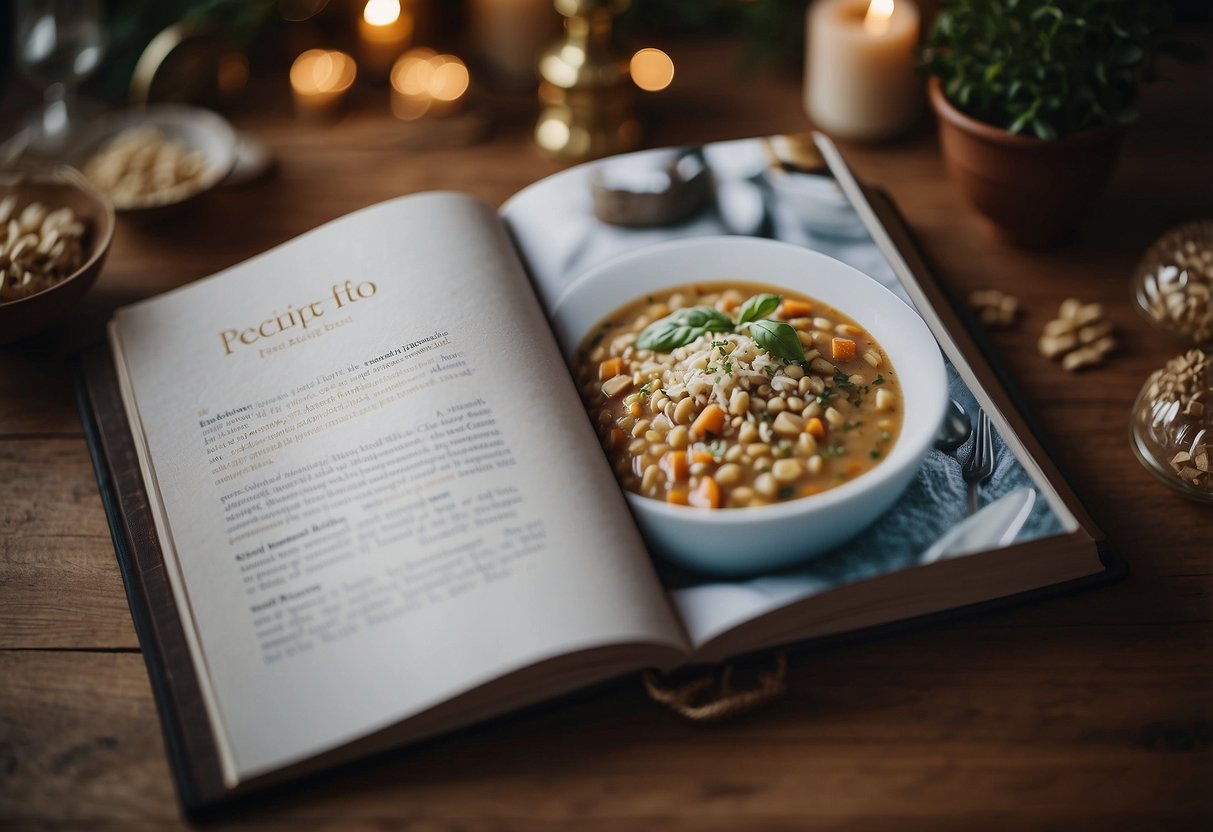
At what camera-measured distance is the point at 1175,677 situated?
1.07 m

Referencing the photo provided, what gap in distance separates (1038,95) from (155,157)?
144 cm

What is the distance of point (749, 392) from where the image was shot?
122 centimetres

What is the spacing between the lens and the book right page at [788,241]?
1.04 meters

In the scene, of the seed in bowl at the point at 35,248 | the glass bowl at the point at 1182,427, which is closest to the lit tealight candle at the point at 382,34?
the seed in bowl at the point at 35,248

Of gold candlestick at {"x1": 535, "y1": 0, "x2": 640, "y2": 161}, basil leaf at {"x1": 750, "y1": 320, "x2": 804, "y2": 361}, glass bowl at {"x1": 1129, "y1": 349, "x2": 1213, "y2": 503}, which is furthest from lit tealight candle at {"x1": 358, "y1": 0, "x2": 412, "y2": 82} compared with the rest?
glass bowl at {"x1": 1129, "y1": 349, "x2": 1213, "y2": 503}

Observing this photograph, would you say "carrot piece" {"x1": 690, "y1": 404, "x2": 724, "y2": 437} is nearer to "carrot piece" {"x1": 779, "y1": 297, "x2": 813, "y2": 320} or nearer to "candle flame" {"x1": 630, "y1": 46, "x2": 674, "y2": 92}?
"carrot piece" {"x1": 779, "y1": 297, "x2": 813, "y2": 320}

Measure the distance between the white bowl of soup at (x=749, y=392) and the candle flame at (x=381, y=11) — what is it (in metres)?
0.84

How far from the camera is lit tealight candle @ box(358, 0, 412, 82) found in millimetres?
1852

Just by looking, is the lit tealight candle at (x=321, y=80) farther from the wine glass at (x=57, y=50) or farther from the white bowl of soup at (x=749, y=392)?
the white bowl of soup at (x=749, y=392)

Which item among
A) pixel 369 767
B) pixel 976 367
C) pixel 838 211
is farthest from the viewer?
pixel 838 211

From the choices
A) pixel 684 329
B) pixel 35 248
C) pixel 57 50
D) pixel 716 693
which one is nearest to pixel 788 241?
pixel 684 329

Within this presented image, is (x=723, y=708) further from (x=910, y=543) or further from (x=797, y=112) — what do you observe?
(x=797, y=112)

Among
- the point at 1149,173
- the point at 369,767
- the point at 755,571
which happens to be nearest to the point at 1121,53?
the point at 1149,173

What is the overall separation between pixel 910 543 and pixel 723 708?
274 millimetres
